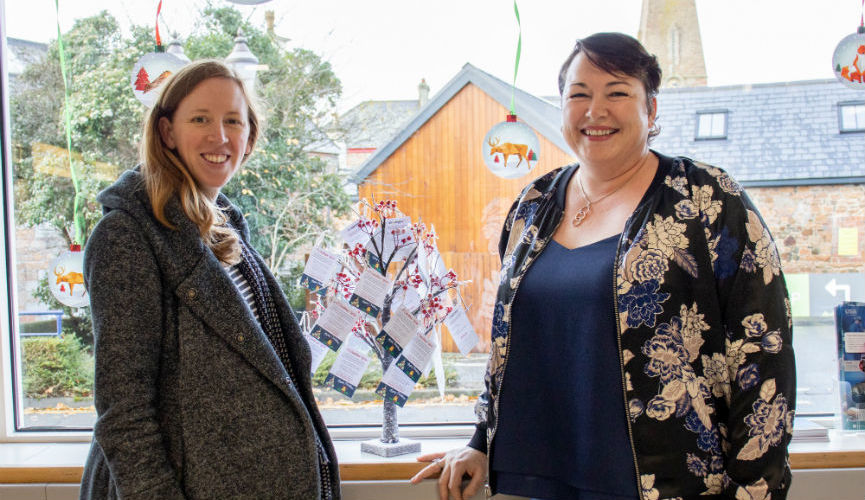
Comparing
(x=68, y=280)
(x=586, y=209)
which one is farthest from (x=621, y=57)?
(x=68, y=280)

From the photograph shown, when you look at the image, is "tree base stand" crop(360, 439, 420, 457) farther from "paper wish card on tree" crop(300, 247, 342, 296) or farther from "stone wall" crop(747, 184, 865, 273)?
"stone wall" crop(747, 184, 865, 273)

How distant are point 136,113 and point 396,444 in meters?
1.33

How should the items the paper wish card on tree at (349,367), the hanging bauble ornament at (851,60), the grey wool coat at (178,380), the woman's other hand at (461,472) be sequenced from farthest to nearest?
the hanging bauble ornament at (851,60) → the paper wish card on tree at (349,367) → the woman's other hand at (461,472) → the grey wool coat at (178,380)

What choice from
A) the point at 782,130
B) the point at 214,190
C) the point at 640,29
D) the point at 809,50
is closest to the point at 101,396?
the point at 214,190

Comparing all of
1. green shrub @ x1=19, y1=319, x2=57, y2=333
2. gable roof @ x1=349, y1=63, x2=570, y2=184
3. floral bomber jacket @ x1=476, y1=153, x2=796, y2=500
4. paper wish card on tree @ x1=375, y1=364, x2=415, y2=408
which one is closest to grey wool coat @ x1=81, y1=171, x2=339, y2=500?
paper wish card on tree @ x1=375, y1=364, x2=415, y2=408

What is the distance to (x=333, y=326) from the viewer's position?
2002 mm

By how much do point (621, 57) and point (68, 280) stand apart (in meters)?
1.76

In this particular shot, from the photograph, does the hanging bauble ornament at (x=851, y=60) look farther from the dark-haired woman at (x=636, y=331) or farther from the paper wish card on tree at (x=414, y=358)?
the paper wish card on tree at (x=414, y=358)

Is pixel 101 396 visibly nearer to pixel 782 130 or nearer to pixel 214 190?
pixel 214 190

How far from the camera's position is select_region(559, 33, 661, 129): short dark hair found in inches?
58.9

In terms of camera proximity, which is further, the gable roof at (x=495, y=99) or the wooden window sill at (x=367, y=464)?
the gable roof at (x=495, y=99)

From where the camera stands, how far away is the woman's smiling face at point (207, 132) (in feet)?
4.63

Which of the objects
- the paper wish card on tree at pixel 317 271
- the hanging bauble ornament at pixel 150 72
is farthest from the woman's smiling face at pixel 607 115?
the hanging bauble ornament at pixel 150 72

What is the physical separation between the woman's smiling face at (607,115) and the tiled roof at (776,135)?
85 cm
